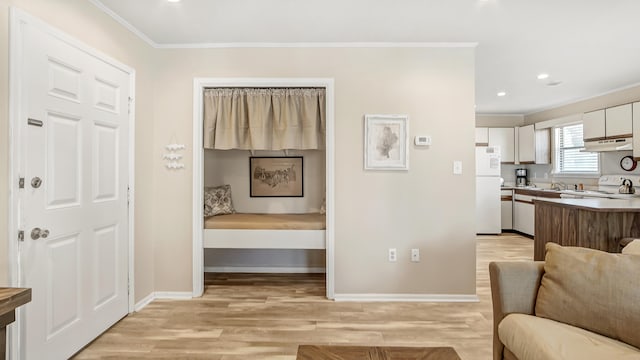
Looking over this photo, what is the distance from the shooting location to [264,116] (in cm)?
345

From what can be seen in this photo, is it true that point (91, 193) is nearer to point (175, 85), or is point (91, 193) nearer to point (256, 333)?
point (175, 85)

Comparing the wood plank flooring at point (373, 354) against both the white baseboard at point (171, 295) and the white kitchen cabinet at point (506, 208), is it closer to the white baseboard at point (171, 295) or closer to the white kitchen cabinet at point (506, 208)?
the white baseboard at point (171, 295)

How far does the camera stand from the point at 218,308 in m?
3.07

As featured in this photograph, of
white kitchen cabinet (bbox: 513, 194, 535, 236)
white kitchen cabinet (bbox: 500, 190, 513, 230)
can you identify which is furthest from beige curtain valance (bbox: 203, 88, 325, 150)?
white kitchen cabinet (bbox: 500, 190, 513, 230)

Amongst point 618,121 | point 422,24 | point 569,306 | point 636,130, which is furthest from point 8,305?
point 618,121

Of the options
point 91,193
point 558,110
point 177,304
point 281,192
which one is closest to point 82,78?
point 91,193

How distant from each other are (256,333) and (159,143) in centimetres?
196

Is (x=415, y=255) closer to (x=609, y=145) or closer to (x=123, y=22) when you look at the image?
(x=123, y=22)

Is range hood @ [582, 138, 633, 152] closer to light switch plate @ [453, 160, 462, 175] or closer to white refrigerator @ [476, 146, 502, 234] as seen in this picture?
white refrigerator @ [476, 146, 502, 234]

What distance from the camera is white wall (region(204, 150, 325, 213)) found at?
4.23 meters

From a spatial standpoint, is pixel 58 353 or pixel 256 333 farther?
pixel 256 333

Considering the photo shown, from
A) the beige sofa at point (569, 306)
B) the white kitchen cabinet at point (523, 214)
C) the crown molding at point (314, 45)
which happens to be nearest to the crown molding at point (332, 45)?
the crown molding at point (314, 45)

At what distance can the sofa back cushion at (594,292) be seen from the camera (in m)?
1.54

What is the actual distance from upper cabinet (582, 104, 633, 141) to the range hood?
58mm
